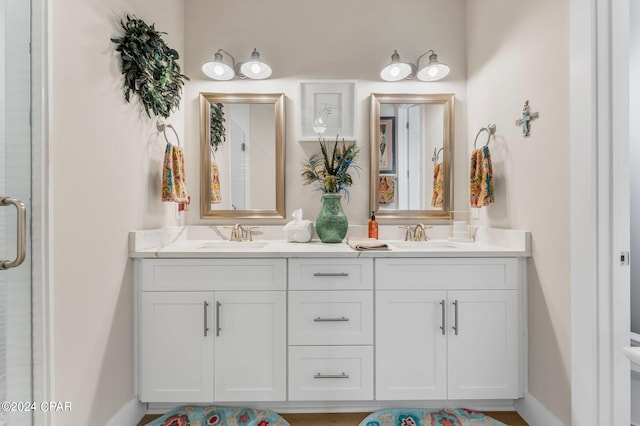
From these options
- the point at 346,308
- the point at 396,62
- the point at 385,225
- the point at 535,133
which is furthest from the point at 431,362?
the point at 396,62

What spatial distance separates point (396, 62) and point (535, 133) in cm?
100

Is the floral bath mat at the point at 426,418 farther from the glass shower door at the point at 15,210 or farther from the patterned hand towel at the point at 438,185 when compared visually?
the glass shower door at the point at 15,210

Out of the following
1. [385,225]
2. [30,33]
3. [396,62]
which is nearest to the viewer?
[30,33]

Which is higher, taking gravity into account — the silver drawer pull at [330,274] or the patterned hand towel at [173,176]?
the patterned hand towel at [173,176]

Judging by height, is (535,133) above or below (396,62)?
below

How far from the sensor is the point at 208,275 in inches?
63.6

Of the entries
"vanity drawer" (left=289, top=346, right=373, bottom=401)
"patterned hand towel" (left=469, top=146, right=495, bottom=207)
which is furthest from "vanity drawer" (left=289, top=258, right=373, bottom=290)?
"patterned hand towel" (left=469, top=146, right=495, bottom=207)

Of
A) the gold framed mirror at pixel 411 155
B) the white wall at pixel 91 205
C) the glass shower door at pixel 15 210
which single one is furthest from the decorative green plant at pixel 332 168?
the glass shower door at pixel 15 210

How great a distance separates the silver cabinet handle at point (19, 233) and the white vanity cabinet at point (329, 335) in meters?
1.03

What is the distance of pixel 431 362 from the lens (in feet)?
5.30

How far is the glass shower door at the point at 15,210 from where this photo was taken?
3.33ft

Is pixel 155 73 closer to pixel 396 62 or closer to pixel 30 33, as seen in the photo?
pixel 30 33

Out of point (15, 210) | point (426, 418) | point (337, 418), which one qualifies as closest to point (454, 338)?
point (426, 418)

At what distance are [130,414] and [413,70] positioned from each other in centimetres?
265
